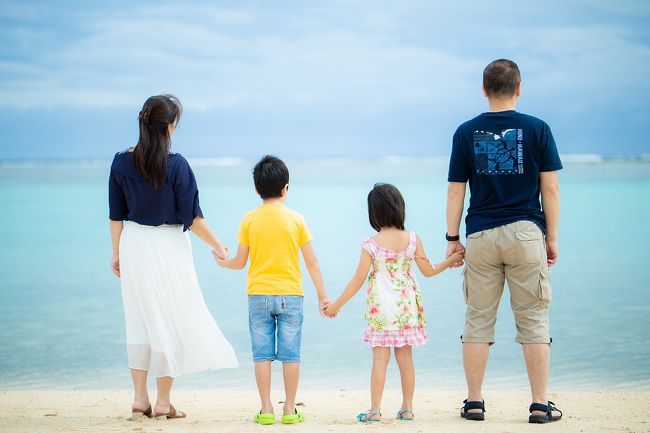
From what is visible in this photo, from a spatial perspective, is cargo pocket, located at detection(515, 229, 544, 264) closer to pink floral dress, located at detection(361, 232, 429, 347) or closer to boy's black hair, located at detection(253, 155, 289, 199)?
pink floral dress, located at detection(361, 232, 429, 347)

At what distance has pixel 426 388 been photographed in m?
5.82

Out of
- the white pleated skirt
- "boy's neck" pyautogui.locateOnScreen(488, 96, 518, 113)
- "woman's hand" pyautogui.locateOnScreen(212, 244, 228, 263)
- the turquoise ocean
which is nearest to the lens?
"boy's neck" pyautogui.locateOnScreen(488, 96, 518, 113)

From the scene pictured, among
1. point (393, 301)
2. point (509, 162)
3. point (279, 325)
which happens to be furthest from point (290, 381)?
point (509, 162)

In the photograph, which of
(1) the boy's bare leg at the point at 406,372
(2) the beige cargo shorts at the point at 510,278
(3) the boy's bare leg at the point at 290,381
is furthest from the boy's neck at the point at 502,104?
(3) the boy's bare leg at the point at 290,381

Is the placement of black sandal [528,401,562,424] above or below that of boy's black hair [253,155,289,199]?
below

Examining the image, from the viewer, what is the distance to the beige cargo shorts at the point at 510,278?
3990 mm

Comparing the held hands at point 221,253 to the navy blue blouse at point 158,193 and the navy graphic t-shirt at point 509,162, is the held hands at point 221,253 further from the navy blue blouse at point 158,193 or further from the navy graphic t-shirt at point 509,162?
the navy graphic t-shirt at point 509,162

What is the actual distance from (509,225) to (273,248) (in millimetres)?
1151

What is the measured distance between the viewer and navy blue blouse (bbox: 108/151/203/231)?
164 inches

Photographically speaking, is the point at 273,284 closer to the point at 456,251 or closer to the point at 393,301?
the point at 393,301

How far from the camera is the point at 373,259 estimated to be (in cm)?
419

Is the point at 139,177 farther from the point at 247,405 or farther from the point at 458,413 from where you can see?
the point at 458,413

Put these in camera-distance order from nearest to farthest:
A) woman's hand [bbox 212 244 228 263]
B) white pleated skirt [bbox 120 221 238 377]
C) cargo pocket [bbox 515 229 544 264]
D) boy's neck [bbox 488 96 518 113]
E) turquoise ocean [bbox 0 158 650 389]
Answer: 1. cargo pocket [bbox 515 229 544 264]
2. boy's neck [bbox 488 96 518 113]
3. white pleated skirt [bbox 120 221 238 377]
4. woman's hand [bbox 212 244 228 263]
5. turquoise ocean [bbox 0 158 650 389]

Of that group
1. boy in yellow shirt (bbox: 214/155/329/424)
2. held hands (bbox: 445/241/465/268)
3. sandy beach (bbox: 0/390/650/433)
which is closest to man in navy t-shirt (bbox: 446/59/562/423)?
held hands (bbox: 445/241/465/268)
